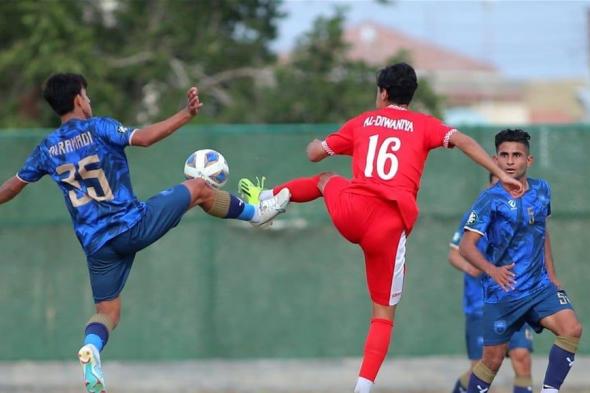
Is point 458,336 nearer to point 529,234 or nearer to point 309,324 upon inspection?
point 309,324

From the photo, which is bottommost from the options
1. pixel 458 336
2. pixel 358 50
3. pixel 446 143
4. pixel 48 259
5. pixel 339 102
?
pixel 458 336

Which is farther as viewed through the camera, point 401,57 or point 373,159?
point 401,57

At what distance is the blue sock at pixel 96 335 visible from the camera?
817cm

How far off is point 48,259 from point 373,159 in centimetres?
638

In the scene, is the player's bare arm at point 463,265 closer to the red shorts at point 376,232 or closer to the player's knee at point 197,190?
the red shorts at point 376,232

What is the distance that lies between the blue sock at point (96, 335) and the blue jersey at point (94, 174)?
0.54 metres

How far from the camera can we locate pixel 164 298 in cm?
1348

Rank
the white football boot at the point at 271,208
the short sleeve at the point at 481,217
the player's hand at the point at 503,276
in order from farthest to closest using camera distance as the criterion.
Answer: the white football boot at the point at 271,208 → the short sleeve at the point at 481,217 → the player's hand at the point at 503,276

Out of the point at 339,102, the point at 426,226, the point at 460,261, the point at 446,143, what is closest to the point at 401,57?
the point at 339,102

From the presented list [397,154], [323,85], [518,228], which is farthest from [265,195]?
[323,85]

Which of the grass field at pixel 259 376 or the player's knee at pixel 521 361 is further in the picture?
the grass field at pixel 259 376

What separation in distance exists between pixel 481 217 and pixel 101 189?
2628mm

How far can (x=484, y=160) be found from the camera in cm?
786

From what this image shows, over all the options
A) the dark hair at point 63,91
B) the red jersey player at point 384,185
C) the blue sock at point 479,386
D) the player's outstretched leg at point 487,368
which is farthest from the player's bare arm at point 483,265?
the dark hair at point 63,91
